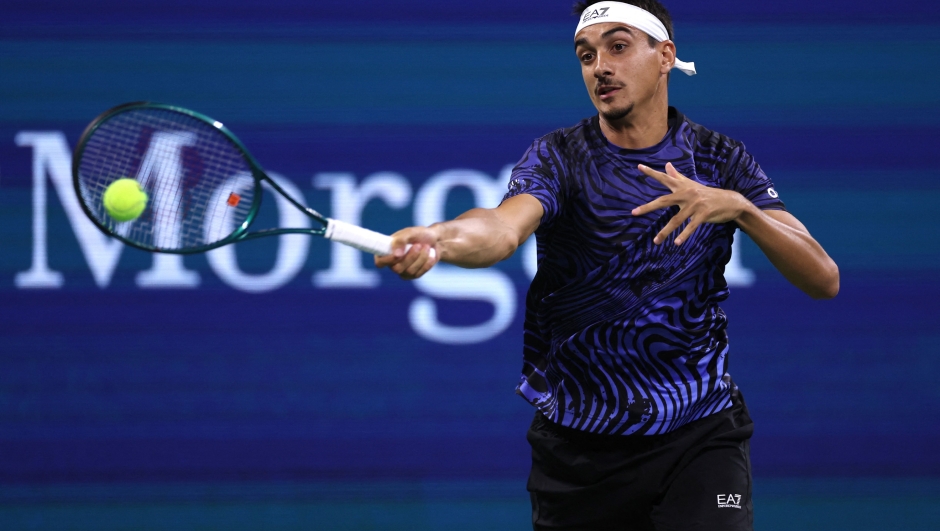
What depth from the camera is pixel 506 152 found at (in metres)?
4.02

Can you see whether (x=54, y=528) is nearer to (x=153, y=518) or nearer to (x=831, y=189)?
(x=153, y=518)

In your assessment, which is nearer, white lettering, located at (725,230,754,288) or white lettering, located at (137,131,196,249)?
white lettering, located at (137,131,196,249)

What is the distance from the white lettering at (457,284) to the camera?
3984mm

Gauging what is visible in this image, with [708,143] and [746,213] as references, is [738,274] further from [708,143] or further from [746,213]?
[746,213]

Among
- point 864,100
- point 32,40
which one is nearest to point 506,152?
point 864,100

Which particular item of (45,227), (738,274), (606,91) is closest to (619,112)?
(606,91)

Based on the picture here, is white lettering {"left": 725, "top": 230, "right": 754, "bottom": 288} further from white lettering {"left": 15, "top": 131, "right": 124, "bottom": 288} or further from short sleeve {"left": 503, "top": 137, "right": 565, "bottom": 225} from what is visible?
white lettering {"left": 15, "top": 131, "right": 124, "bottom": 288}

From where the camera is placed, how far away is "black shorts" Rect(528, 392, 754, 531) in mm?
2469

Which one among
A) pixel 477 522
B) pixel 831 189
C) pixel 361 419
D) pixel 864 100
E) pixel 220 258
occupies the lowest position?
pixel 477 522

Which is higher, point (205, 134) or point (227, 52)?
point (227, 52)

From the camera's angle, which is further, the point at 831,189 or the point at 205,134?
the point at 831,189

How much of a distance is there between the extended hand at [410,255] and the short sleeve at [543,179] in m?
0.46

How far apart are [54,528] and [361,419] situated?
1.23 meters

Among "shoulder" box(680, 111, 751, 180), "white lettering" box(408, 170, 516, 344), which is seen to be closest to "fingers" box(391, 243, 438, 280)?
"shoulder" box(680, 111, 751, 180)
